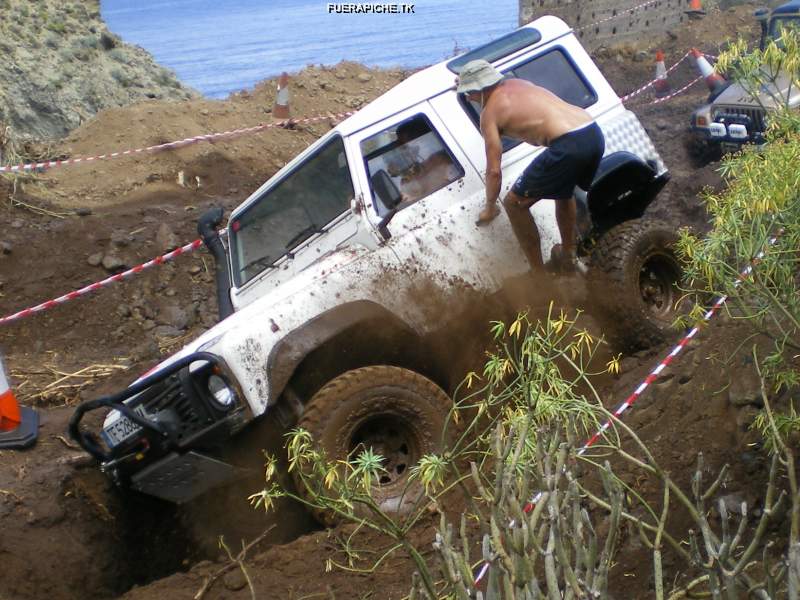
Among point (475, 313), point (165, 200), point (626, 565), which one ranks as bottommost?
point (626, 565)

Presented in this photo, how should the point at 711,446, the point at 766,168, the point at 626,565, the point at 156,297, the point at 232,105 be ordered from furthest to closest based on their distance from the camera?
the point at 232,105 < the point at 156,297 < the point at 711,446 < the point at 626,565 < the point at 766,168

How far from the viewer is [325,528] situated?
183 inches

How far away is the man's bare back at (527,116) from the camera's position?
16.7ft

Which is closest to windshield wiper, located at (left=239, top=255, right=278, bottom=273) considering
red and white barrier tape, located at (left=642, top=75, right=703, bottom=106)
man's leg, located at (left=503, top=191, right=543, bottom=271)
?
man's leg, located at (left=503, top=191, right=543, bottom=271)

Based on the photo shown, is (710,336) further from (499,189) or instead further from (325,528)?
(325,528)

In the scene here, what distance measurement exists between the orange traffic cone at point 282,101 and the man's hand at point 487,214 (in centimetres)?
826

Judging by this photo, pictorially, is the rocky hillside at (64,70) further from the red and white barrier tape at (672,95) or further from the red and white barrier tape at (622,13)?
the red and white barrier tape at (672,95)

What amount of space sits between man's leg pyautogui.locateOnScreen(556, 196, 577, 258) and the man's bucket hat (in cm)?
81

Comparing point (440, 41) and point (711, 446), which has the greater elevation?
point (440, 41)

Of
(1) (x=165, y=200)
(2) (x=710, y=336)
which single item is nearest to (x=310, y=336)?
(2) (x=710, y=336)

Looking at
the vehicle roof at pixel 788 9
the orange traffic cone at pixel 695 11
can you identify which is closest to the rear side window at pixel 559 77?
the vehicle roof at pixel 788 9

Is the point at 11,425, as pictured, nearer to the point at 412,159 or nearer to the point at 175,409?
the point at 175,409

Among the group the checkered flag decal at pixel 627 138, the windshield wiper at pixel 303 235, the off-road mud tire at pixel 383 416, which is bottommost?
the off-road mud tire at pixel 383 416

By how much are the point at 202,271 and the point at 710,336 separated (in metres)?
5.16
